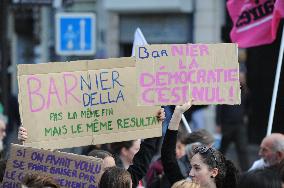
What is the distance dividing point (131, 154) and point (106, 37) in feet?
40.3

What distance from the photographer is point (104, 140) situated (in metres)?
5.97

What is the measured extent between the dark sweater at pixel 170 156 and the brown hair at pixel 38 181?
1.15 m

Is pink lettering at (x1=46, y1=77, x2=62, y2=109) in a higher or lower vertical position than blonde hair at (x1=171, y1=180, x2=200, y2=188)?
higher

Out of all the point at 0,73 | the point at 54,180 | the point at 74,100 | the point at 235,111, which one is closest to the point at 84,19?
the point at 0,73

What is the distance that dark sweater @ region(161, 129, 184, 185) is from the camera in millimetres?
5957

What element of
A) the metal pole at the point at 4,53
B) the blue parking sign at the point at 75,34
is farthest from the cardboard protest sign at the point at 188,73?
the blue parking sign at the point at 75,34

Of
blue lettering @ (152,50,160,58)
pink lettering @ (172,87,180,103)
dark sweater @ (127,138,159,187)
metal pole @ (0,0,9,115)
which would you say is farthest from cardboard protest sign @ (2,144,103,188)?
metal pole @ (0,0,9,115)

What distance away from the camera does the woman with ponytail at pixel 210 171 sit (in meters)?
5.53

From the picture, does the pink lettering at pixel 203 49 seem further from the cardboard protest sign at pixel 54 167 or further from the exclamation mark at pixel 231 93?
the cardboard protest sign at pixel 54 167

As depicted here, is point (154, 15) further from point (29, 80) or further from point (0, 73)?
point (29, 80)

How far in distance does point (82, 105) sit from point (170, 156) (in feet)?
2.23

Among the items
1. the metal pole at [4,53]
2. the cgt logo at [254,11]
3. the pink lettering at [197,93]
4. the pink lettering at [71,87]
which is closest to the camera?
the pink lettering at [71,87]

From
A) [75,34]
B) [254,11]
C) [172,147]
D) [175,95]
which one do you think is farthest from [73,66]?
[75,34]

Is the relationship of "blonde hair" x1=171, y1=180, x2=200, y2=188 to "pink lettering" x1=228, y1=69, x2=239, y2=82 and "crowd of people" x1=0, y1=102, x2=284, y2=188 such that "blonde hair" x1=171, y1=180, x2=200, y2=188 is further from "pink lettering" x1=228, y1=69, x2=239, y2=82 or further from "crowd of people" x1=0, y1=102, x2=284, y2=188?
"pink lettering" x1=228, y1=69, x2=239, y2=82
